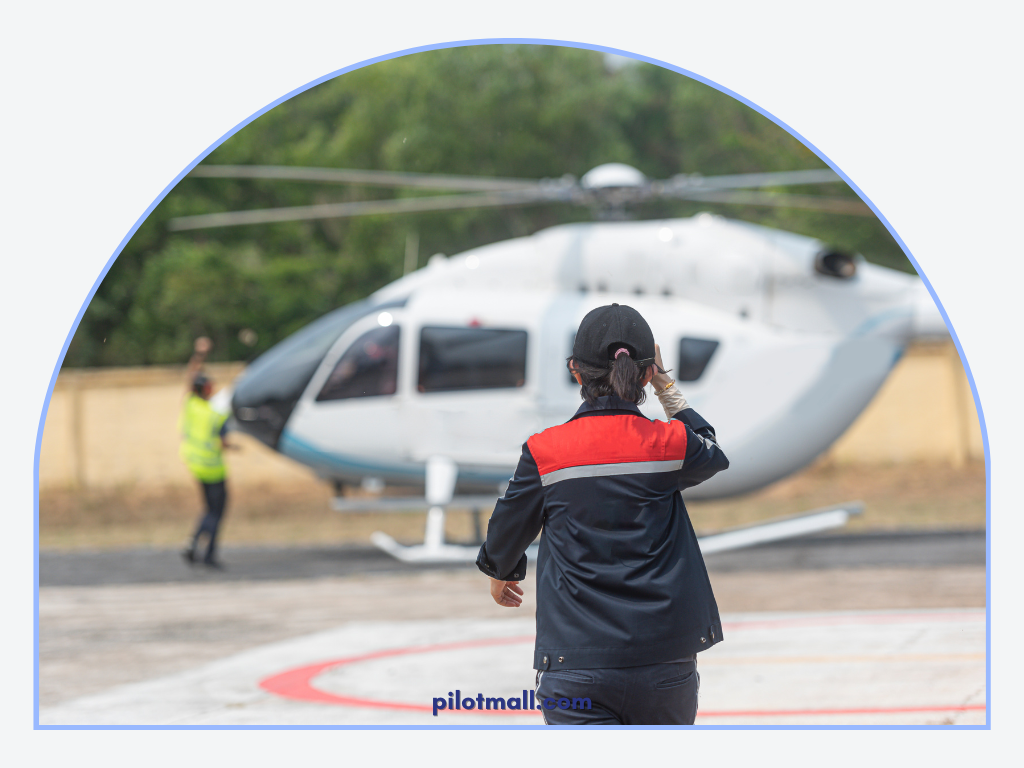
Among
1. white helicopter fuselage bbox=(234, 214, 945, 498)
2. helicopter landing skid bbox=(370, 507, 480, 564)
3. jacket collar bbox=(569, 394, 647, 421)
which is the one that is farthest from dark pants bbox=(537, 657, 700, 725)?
helicopter landing skid bbox=(370, 507, 480, 564)

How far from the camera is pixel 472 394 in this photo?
7938 mm

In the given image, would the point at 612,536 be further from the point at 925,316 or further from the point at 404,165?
the point at 404,165

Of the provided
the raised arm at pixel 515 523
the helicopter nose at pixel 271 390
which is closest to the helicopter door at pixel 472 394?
the helicopter nose at pixel 271 390

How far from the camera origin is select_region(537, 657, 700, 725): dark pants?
7.32 feet

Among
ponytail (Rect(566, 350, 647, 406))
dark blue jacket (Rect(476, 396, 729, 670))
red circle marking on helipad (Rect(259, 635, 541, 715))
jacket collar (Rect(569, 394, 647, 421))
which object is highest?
ponytail (Rect(566, 350, 647, 406))

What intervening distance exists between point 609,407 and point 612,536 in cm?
27

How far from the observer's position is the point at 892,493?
38.9 ft

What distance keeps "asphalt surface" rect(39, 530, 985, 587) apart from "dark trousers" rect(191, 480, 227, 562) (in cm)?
30

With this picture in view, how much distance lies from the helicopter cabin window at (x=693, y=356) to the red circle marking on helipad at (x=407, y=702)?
2.07 m

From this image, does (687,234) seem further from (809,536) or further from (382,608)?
(809,536)

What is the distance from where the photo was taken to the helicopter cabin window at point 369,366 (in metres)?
8.16

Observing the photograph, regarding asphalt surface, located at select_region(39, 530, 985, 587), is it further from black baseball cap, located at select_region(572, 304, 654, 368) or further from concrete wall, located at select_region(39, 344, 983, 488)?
black baseball cap, located at select_region(572, 304, 654, 368)

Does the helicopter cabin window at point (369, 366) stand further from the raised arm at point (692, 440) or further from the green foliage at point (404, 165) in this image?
the raised arm at point (692, 440)

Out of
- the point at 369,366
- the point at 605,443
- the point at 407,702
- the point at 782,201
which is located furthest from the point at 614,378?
the point at 369,366
